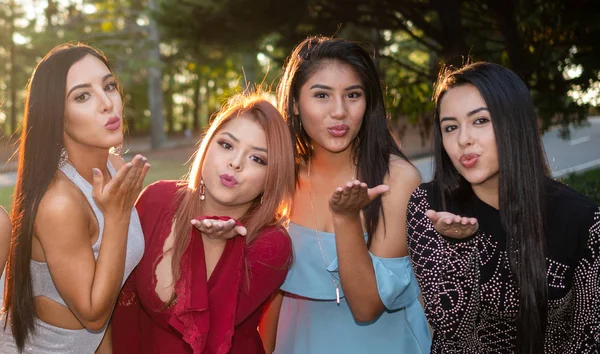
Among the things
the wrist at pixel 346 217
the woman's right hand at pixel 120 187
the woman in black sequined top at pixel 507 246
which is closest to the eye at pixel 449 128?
the woman in black sequined top at pixel 507 246

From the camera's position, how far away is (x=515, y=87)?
280 centimetres

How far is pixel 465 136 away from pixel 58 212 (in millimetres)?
1590

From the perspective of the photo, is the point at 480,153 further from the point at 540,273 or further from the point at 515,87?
the point at 540,273

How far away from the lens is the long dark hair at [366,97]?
3.69m

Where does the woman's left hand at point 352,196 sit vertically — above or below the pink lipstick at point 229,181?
below

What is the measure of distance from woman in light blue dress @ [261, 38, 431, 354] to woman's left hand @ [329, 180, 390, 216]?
41cm

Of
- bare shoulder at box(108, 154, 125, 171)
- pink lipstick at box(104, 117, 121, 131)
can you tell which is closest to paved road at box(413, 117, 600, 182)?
bare shoulder at box(108, 154, 125, 171)

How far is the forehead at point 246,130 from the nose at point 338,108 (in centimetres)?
52

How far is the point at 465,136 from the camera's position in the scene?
2.81 metres

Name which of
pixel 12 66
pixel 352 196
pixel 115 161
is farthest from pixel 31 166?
pixel 12 66

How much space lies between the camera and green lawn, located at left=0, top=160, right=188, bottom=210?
15.9 metres

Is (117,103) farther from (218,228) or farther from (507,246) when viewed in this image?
(507,246)

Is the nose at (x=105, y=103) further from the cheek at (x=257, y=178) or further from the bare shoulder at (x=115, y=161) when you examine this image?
the cheek at (x=257, y=178)

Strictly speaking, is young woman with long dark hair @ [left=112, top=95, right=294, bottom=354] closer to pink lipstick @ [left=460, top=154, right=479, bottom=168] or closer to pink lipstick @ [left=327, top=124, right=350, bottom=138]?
pink lipstick @ [left=327, top=124, right=350, bottom=138]
